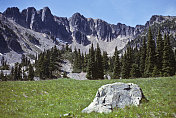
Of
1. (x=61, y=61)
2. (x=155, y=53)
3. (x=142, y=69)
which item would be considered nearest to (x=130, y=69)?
(x=142, y=69)

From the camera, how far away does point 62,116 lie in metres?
10.3

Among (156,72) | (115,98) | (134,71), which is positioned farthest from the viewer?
(134,71)

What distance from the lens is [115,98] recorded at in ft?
39.0

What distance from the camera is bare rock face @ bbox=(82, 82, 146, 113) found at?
37.2 ft

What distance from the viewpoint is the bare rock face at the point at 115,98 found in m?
11.3

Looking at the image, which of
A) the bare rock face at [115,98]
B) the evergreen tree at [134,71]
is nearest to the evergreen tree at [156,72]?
the evergreen tree at [134,71]

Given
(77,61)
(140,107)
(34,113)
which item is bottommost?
(34,113)

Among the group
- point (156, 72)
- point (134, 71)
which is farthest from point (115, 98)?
point (134, 71)

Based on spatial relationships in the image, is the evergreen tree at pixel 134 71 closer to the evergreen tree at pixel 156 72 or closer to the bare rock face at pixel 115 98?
the evergreen tree at pixel 156 72

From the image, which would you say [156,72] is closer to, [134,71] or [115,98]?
[134,71]

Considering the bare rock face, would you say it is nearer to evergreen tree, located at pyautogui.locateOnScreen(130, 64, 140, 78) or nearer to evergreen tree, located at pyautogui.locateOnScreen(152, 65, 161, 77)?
evergreen tree, located at pyautogui.locateOnScreen(152, 65, 161, 77)

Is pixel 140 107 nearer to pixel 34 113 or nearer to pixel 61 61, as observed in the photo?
pixel 34 113

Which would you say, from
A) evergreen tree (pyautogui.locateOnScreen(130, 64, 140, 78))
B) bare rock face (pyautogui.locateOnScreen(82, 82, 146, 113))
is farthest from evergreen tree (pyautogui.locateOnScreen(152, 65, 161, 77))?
bare rock face (pyautogui.locateOnScreen(82, 82, 146, 113))

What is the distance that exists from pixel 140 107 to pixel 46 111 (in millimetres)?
8223
